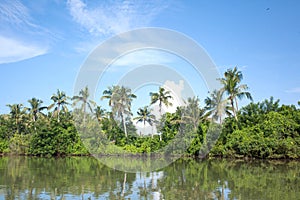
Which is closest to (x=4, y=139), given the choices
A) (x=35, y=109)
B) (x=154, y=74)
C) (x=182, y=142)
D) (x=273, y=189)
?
(x=35, y=109)

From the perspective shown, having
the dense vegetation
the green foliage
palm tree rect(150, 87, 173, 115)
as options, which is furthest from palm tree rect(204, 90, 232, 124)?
the green foliage

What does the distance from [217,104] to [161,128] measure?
30.6 feet

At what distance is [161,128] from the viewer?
3806 centimetres

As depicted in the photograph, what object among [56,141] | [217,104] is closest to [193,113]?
[217,104]

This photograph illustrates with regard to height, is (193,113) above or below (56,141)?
above

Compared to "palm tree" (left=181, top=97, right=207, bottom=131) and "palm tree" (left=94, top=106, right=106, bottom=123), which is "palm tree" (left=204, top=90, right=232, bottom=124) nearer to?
"palm tree" (left=181, top=97, right=207, bottom=131)

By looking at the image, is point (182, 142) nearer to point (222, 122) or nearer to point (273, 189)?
point (222, 122)

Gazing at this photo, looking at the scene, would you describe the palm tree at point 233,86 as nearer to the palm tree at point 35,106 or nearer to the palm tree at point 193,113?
the palm tree at point 193,113

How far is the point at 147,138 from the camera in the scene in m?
38.3

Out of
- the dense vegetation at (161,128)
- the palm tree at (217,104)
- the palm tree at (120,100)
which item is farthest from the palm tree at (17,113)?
the palm tree at (217,104)

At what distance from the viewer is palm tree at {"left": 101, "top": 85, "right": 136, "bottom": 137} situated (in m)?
34.8

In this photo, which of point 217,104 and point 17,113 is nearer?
point 217,104

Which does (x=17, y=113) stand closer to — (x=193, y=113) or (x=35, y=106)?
(x=35, y=106)

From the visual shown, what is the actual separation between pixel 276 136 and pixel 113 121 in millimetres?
18524
